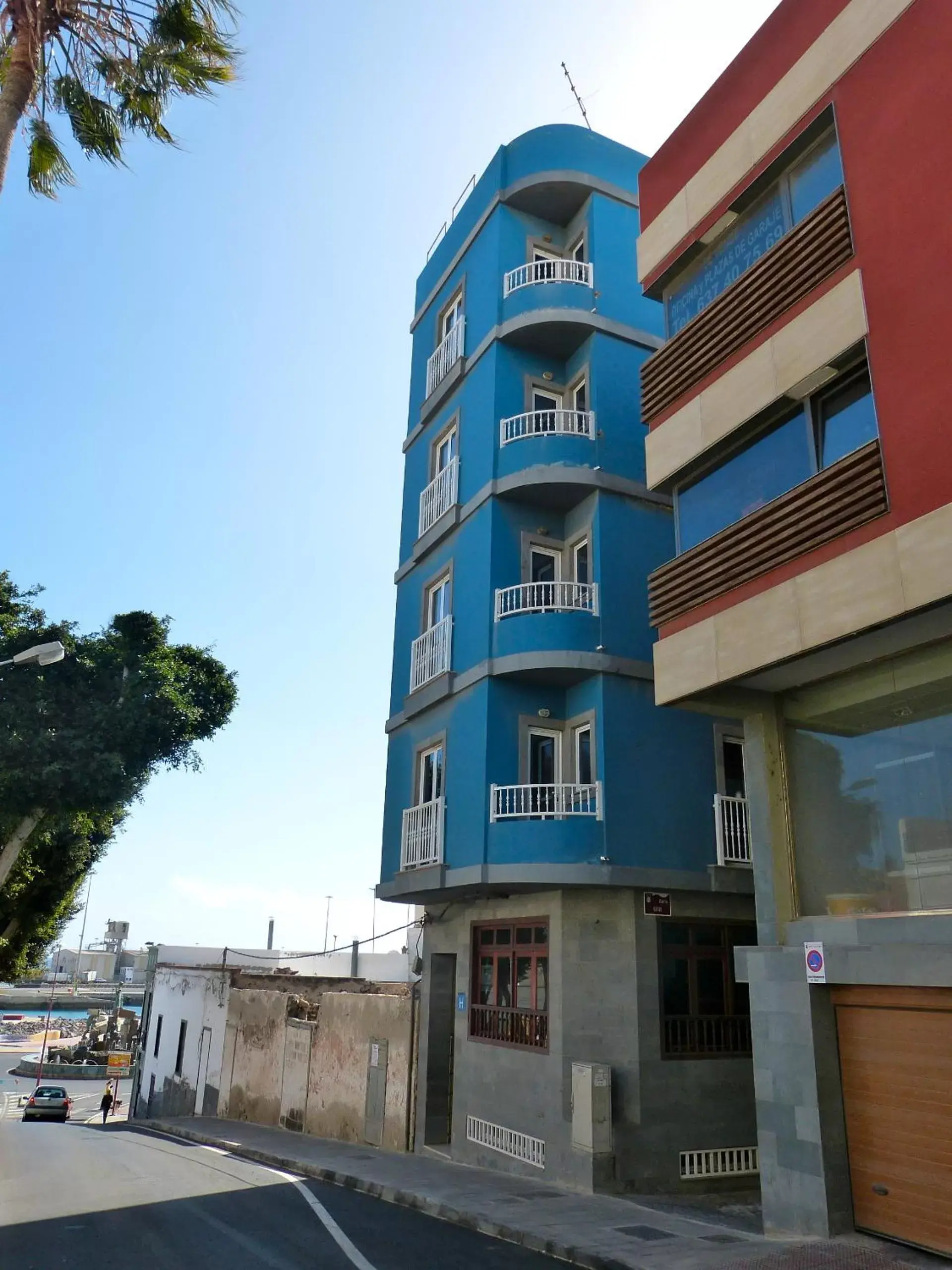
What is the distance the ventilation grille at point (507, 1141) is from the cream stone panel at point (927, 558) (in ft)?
32.9

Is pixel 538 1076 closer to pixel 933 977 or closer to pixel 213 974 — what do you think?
pixel 933 977

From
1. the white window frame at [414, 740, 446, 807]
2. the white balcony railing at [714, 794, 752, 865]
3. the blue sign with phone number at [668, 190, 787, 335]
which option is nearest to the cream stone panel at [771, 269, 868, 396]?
the blue sign with phone number at [668, 190, 787, 335]

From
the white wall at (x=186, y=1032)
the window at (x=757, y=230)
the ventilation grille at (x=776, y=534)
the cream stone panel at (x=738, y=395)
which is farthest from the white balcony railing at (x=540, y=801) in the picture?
the white wall at (x=186, y=1032)

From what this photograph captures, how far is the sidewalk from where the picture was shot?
28.7ft

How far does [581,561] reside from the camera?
17.0 metres

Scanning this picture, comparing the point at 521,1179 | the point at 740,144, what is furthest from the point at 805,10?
the point at 521,1179

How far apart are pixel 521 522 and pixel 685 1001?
857 centimetres

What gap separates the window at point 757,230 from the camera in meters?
11.4

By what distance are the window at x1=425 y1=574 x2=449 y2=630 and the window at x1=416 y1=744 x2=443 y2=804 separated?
99.4 inches

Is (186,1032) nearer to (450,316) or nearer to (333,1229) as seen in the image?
(333,1229)

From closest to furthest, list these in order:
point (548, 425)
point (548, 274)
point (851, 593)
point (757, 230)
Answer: point (851, 593), point (757, 230), point (548, 425), point (548, 274)

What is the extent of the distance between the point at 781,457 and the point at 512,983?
961 cm

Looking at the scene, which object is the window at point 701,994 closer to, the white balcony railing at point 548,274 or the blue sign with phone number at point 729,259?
the blue sign with phone number at point 729,259

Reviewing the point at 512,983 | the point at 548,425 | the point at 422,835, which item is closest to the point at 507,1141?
the point at 512,983
